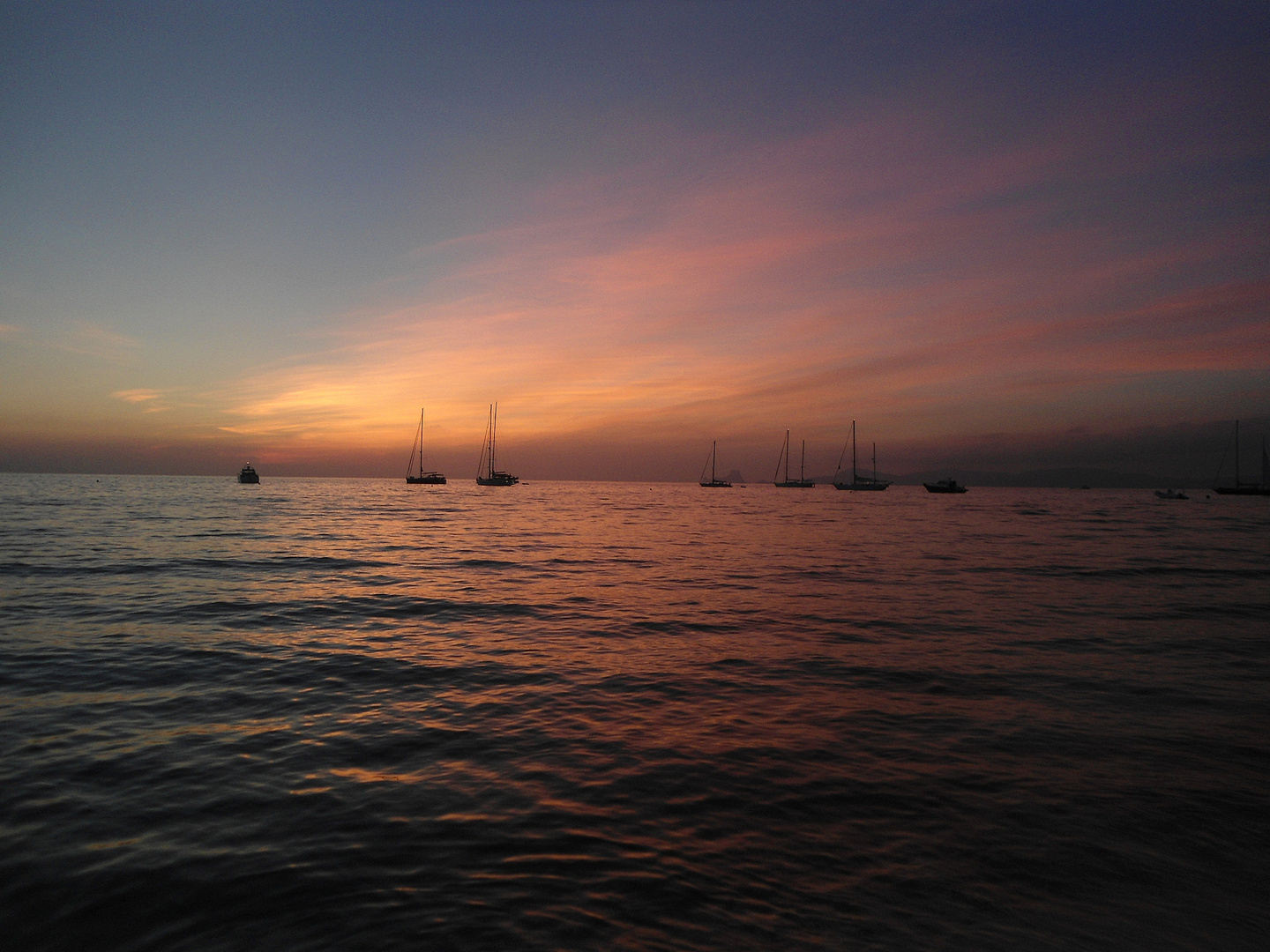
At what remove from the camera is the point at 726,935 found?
4930mm

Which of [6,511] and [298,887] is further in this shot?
[6,511]

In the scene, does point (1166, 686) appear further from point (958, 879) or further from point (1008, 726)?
point (958, 879)

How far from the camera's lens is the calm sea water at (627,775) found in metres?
5.22

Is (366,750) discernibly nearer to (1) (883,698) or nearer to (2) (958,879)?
(2) (958,879)

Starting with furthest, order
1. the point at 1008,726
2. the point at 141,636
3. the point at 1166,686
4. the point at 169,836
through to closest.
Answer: the point at 141,636, the point at 1166,686, the point at 1008,726, the point at 169,836

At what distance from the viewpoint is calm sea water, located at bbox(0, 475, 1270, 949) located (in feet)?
17.1

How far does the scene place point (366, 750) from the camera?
8672mm

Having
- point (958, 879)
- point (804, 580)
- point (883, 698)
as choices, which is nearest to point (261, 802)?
point (958, 879)

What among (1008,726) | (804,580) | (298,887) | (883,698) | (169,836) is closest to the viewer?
(298,887)

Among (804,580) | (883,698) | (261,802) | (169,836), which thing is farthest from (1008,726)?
(804,580)

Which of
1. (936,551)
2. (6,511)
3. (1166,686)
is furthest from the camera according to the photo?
(6,511)

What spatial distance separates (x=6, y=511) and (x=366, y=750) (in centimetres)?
7591

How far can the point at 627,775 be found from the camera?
26.1 ft

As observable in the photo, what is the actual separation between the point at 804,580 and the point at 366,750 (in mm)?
→ 20412
